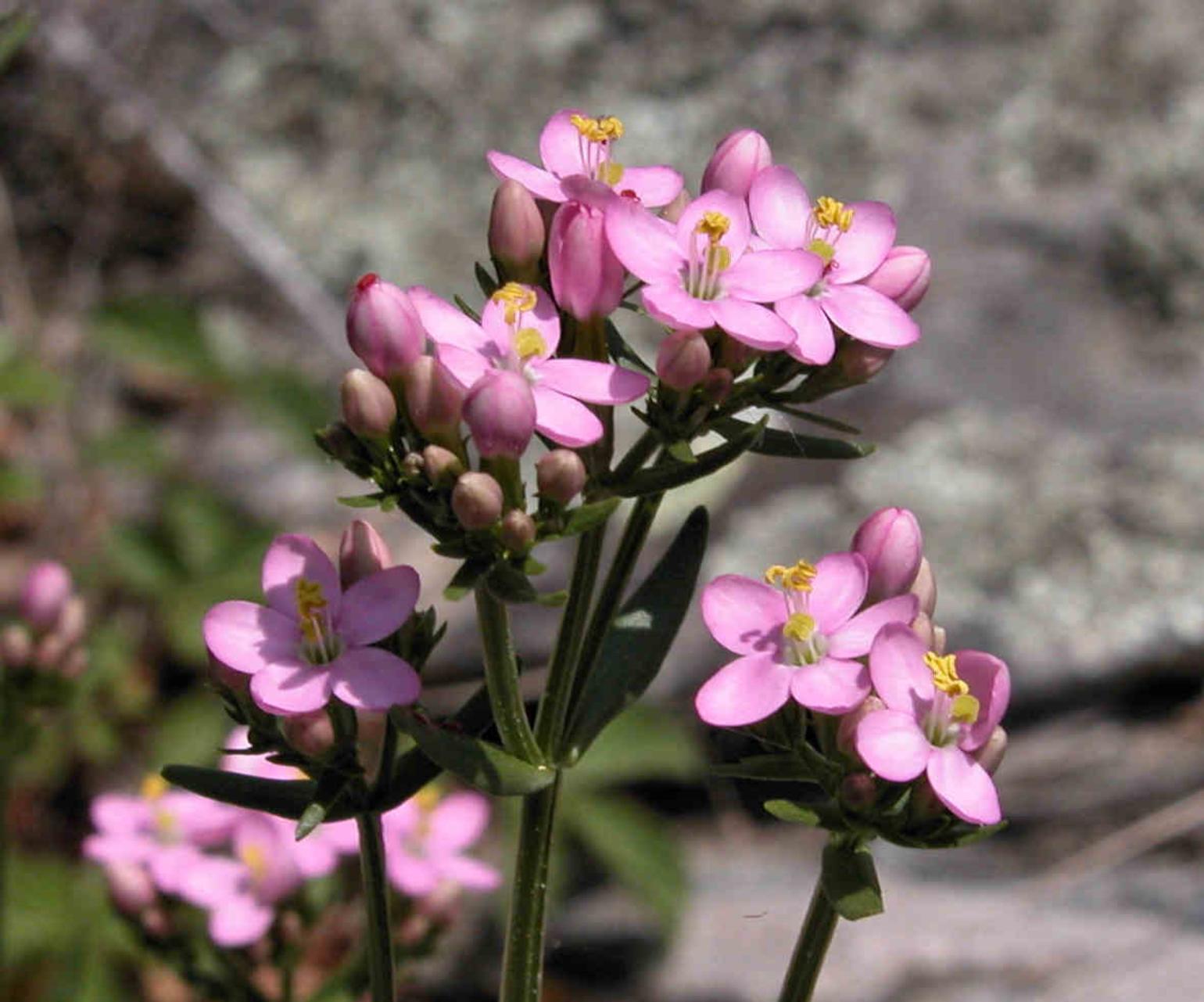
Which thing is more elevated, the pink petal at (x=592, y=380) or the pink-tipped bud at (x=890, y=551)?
the pink petal at (x=592, y=380)

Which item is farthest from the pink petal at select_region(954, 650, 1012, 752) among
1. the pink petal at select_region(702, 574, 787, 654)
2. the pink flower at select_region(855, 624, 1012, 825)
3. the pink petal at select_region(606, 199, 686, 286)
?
the pink petal at select_region(606, 199, 686, 286)

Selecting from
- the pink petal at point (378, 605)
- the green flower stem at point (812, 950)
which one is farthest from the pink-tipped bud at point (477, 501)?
the green flower stem at point (812, 950)

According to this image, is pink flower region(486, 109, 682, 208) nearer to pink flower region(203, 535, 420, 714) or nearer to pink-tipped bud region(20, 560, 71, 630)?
pink flower region(203, 535, 420, 714)

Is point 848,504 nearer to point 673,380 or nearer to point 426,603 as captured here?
point 426,603

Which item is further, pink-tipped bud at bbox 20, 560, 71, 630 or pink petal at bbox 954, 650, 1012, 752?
pink-tipped bud at bbox 20, 560, 71, 630

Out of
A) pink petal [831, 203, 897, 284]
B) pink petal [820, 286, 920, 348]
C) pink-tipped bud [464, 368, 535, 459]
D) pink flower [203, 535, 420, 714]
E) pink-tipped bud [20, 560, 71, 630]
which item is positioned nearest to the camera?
pink-tipped bud [464, 368, 535, 459]

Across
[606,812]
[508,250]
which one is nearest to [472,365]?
[508,250]

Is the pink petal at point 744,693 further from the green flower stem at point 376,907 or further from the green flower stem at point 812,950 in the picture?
the green flower stem at point 376,907

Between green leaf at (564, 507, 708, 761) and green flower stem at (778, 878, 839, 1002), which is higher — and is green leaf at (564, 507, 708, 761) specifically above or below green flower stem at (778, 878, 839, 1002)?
above

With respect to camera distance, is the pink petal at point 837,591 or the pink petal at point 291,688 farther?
the pink petal at point 837,591
